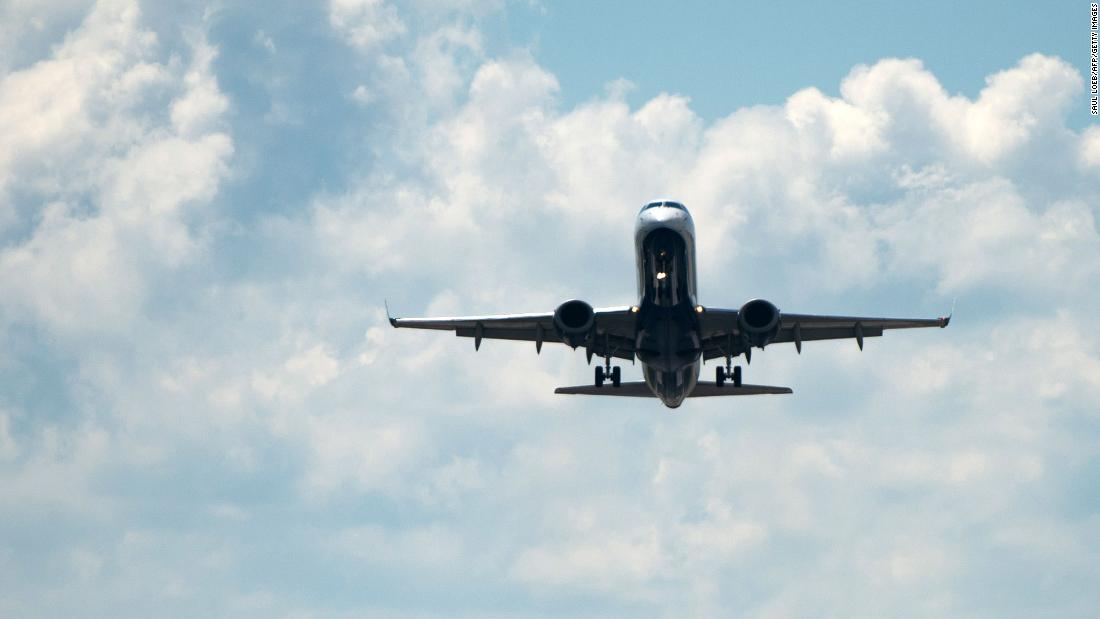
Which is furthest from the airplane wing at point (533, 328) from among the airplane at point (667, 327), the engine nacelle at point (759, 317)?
the engine nacelle at point (759, 317)

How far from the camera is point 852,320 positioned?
6156 cm

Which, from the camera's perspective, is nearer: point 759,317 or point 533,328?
point 759,317

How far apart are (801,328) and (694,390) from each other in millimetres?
4470

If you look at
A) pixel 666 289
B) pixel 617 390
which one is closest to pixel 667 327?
pixel 666 289

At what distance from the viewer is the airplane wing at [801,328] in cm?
5981

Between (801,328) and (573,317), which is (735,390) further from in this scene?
(573,317)

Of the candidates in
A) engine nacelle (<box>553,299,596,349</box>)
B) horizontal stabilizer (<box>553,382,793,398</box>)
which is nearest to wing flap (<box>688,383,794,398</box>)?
horizontal stabilizer (<box>553,382,793,398</box>)

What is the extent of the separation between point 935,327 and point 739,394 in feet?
24.4

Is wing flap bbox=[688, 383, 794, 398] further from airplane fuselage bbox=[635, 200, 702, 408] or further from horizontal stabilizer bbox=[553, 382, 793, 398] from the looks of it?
airplane fuselage bbox=[635, 200, 702, 408]

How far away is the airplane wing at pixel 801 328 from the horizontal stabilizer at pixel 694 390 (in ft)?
4.14

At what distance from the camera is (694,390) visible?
63.7m

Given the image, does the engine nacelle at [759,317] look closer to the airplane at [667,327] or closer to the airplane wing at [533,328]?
the airplane at [667,327]

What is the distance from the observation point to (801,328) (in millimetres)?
63094

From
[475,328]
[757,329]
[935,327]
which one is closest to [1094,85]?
[935,327]
